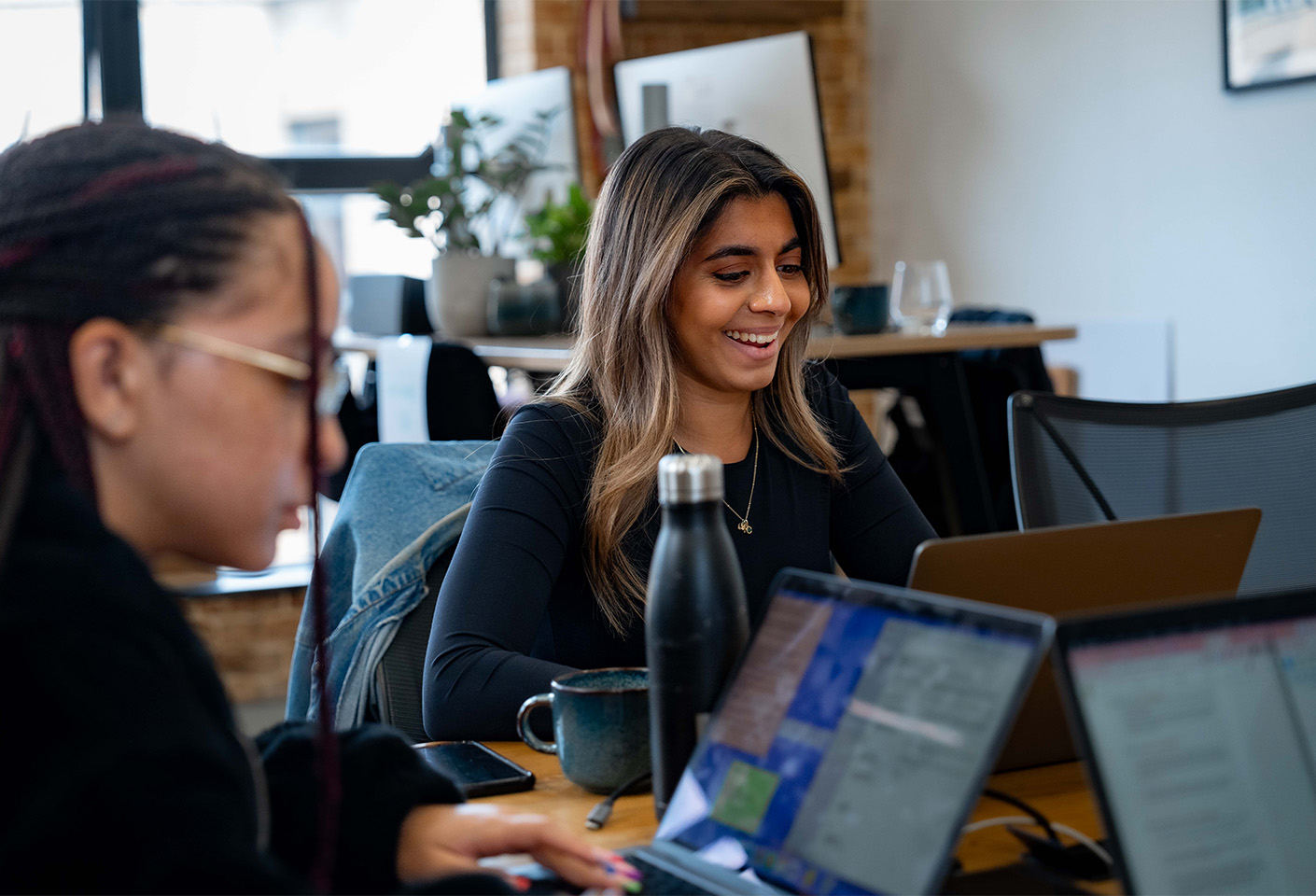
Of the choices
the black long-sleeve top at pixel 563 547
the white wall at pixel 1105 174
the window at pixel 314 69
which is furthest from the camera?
the window at pixel 314 69

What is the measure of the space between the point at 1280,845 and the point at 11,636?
0.64 metres

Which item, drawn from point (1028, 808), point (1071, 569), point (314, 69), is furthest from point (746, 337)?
point (314, 69)

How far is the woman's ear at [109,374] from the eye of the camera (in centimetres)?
64

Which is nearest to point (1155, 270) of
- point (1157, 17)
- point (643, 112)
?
point (1157, 17)

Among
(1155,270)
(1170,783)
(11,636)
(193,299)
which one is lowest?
(1170,783)

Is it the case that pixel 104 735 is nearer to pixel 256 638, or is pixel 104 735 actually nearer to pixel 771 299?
pixel 771 299

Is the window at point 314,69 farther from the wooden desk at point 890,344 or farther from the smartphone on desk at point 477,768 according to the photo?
the smartphone on desk at point 477,768

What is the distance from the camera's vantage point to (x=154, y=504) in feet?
2.19

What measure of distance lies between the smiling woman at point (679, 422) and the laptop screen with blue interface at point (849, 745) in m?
0.55

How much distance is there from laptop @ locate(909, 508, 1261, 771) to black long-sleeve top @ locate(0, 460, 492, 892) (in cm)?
46

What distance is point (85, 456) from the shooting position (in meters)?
0.64

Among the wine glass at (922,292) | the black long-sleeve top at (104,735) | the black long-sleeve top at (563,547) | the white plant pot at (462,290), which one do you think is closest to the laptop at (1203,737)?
the black long-sleeve top at (104,735)

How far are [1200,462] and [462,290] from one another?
205 centimetres

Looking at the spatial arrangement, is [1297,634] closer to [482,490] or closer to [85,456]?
[85,456]
